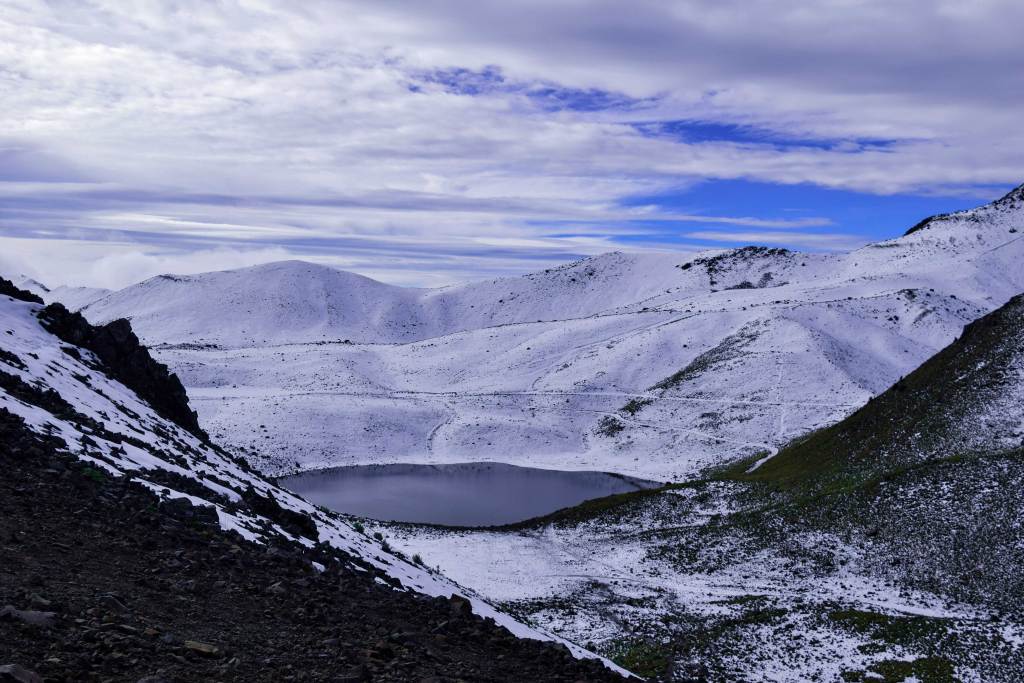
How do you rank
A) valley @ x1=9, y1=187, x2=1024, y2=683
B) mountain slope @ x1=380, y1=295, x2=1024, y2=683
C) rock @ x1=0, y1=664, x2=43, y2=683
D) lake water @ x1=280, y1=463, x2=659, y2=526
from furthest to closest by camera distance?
1. lake water @ x1=280, y1=463, x2=659, y2=526
2. valley @ x1=9, y1=187, x2=1024, y2=683
3. mountain slope @ x1=380, y1=295, x2=1024, y2=683
4. rock @ x1=0, y1=664, x2=43, y2=683

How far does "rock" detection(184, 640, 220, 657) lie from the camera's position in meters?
8.04

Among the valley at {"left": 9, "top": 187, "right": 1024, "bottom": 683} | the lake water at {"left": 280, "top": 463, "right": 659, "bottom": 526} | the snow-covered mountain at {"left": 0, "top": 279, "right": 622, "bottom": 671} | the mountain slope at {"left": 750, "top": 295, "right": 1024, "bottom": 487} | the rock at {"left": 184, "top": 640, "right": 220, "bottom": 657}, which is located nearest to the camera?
the rock at {"left": 184, "top": 640, "right": 220, "bottom": 657}

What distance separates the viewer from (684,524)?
147 ft

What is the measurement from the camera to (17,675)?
20.6 feet

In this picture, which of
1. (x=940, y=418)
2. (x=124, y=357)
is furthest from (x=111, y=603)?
(x=940, y=418)

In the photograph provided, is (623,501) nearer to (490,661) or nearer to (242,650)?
(490,661)

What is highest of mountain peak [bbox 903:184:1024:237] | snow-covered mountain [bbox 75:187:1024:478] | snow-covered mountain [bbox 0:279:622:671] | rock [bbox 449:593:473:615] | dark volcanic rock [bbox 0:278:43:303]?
mountain peak [bbox 903:184:1024:237]

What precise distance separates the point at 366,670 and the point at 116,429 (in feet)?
42.9

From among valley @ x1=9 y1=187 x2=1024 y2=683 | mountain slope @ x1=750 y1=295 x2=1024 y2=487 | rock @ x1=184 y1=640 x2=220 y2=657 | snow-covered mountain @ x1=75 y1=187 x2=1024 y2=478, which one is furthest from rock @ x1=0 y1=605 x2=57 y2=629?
snow-covered mountain @ x1=75 y1=187 x2=1024 y2=478

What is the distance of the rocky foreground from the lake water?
4011 cm

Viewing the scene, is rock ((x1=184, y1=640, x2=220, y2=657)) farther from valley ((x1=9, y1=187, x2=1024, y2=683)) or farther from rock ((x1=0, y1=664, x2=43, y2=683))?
valley ((x1=9, y1=187, x2=1024, y2=683))

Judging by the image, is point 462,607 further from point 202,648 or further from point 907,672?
point 907,672

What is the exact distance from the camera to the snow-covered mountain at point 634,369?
245 feet

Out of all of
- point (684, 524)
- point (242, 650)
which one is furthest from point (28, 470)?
point (684, 524)
